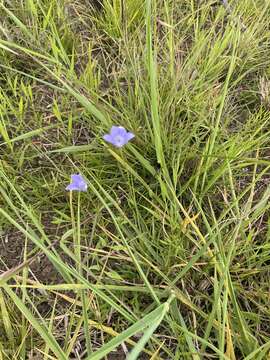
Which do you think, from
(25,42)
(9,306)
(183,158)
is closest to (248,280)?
(183,158)

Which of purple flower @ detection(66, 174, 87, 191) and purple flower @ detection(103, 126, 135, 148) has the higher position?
purple flower @ detection(103, 126, 135, 148)

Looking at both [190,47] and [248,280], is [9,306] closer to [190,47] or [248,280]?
[248,280]

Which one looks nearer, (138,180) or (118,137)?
(118,137)

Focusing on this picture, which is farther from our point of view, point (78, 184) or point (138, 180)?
point (138, 180)
